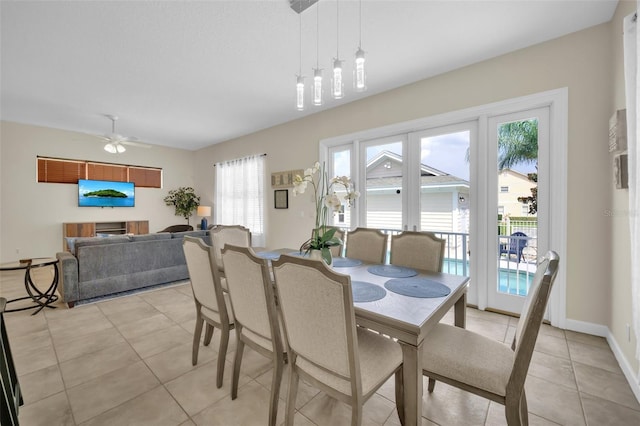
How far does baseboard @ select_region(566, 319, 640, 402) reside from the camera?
1.68 m

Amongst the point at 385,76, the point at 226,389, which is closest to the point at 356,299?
the point at 226,389

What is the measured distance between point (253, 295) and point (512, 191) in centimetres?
Result: 286

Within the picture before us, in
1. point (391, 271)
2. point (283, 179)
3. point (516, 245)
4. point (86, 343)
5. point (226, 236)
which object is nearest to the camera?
point (391, 271)

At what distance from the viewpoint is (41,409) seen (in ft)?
5.23

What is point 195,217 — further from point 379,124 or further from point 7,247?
point 379,124

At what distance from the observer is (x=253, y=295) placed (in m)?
1.46

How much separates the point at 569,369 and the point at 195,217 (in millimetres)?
7767

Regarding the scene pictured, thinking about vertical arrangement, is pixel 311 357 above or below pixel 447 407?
above

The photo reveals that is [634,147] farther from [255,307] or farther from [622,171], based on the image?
[255,307]

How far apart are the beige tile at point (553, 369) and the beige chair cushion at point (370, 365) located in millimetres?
1322

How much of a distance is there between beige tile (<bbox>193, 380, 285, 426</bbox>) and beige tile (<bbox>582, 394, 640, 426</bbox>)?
1789 mm

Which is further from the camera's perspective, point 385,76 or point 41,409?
point 385,76

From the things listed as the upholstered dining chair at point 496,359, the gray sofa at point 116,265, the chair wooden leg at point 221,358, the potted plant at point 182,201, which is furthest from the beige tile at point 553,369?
the potted plant at point 182,201

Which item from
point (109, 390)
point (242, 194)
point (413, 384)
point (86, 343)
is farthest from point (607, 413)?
point (242, 194)
